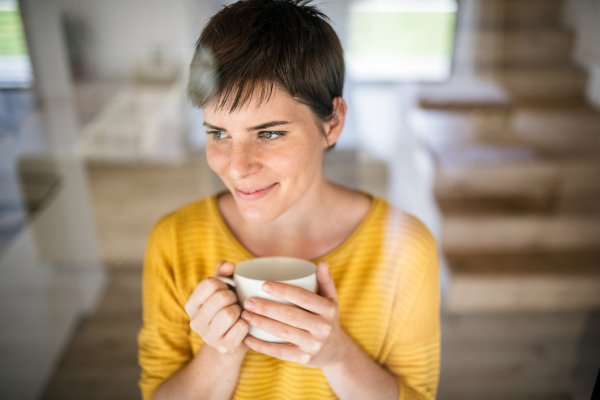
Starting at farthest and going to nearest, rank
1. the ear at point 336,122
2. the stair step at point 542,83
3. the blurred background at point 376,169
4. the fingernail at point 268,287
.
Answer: the stair step at point 542,83 < the blurred background at point 376,169 < the ear at point 336,122 < the fingernail at point 268,287

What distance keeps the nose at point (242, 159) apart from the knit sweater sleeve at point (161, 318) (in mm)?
182

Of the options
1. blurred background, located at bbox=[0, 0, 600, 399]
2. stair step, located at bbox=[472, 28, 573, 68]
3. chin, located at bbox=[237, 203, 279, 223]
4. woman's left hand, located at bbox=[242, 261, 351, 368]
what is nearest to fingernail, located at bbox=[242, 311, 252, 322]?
woman's left hand, located at bbox=[242, 261, 351, 368]

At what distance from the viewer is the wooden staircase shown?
756 millimetres

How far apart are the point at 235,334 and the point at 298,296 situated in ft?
0.26

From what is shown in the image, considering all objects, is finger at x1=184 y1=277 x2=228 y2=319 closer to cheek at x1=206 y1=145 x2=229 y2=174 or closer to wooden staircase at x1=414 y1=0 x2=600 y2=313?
cheek at x1=206 y1=145 x2=229 y2=174

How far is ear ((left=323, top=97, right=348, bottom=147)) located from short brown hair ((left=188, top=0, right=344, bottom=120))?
54 mm

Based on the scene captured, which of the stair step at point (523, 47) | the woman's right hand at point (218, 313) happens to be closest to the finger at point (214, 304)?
the woman's right hand at point (218, 313)

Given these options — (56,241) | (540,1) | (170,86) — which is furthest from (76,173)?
(540,1)

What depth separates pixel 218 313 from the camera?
17.4 inches

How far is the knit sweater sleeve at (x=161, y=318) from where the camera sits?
0.57m

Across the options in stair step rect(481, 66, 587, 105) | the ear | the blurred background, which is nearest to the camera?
the ear

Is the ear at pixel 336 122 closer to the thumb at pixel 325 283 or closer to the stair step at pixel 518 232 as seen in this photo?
the thumb at pixel 325 283

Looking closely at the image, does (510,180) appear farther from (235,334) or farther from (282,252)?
(235,334)

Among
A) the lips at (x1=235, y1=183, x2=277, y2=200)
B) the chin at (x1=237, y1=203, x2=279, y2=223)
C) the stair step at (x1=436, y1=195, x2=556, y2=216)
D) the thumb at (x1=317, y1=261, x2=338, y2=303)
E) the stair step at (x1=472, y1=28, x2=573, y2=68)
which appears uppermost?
the stair step at (x1=472, y1=28, x2=573, y2=68)
